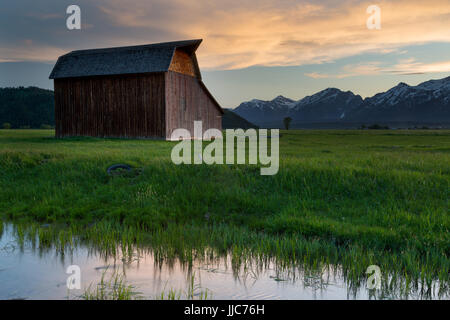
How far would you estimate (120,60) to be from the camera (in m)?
30.9

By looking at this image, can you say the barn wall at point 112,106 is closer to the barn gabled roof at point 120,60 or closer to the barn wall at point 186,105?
the barn gabled roof at point 120,60

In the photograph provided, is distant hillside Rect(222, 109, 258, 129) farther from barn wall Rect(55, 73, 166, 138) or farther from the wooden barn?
barn wall Rect(55, 73, 166, 138)

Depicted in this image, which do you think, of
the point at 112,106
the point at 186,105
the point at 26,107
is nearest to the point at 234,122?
the point at 26,107

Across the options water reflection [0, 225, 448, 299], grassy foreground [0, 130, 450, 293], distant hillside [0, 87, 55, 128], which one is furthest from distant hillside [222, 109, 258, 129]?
water reflection [0, 225, 448, 299]

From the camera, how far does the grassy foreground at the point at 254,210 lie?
6.90 meters

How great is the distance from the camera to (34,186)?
12680mm

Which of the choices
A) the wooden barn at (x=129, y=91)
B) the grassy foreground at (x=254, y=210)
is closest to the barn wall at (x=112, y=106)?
the wooden barn at (x=129, y=91)

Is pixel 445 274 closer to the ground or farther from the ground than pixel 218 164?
closer to the ground

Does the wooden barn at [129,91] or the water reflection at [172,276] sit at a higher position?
the wooden barn at [129,91]

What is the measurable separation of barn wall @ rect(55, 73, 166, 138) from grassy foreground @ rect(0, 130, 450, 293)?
15009 mm

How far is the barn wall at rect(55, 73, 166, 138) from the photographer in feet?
96.5
